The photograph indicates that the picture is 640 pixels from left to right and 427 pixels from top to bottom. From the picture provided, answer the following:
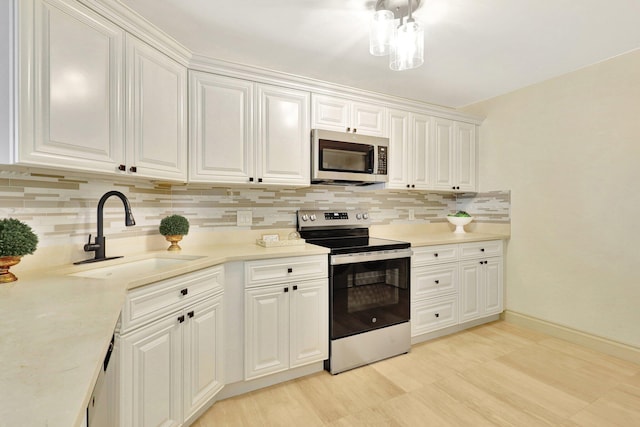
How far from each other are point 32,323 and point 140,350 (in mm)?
603

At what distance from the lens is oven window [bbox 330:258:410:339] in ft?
7.07

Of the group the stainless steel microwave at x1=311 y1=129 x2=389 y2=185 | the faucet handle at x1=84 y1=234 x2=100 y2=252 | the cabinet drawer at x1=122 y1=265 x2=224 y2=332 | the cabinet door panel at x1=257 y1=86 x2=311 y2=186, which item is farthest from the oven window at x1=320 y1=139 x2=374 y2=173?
the faucet handle at x1=84 y1=234 x2=100 y2=252

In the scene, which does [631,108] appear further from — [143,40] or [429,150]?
[143,40]

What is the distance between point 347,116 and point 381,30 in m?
0.96

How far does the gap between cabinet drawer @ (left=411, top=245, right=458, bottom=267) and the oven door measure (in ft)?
0.39

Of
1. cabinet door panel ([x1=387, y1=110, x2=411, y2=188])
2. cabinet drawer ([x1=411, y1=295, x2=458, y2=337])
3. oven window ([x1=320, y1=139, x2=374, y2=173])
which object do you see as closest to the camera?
oven window ([x1=320, y1=139, x2=374, y2=173])

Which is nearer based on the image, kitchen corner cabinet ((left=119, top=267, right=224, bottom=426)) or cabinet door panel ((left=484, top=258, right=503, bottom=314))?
kitchen corner cabinet ((left=119, top=267, right=224, bottom=426))

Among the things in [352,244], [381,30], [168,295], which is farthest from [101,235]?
[381,30]

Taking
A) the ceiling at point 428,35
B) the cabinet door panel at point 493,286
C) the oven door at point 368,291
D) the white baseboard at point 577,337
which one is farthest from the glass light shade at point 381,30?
the white baseboard at point 577,337

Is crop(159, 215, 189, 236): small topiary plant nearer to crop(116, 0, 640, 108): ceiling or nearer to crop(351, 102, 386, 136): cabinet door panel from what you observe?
crop(116, 0, 640, 108): ceiling

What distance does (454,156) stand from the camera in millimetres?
3188

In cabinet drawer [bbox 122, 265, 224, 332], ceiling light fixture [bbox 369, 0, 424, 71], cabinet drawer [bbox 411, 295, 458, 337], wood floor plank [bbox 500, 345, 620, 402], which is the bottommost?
wood floor plank [bbox 500, 345, 620, 402]

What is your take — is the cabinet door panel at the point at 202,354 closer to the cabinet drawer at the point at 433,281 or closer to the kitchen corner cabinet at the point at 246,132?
the kitchen corner cabinet at the point at 246,132

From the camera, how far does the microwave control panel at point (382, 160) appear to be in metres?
2.65
